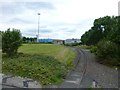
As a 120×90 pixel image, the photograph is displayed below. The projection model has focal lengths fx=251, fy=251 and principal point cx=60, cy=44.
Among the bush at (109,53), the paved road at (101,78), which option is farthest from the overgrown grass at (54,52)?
the paved road at (101,78)

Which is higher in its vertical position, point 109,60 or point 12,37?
point 12,37

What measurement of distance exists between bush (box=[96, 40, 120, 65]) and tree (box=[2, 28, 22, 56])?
965cm

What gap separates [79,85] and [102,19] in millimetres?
47328

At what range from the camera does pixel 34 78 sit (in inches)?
653

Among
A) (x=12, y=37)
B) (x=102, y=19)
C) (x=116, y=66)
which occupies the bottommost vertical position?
(x=116, y=66)

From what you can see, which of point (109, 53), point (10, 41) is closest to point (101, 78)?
point (109, 53)

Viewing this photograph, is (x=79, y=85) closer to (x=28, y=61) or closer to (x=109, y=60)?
(x=28, y=61)

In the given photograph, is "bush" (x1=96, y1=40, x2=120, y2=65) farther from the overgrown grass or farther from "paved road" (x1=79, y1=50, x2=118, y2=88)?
"paved road" (x1=79, y1=50, x2=118, y2=88)

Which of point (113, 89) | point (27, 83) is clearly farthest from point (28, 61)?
point (113, 89)

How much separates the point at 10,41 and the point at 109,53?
455 inches

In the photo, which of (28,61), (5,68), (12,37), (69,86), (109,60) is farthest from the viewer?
(109,60)

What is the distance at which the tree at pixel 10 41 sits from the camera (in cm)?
2734

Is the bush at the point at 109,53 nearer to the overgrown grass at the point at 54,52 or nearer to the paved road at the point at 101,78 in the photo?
the overgrown grass at the point at 54,52

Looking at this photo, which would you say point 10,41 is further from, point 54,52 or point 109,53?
point 109,53
